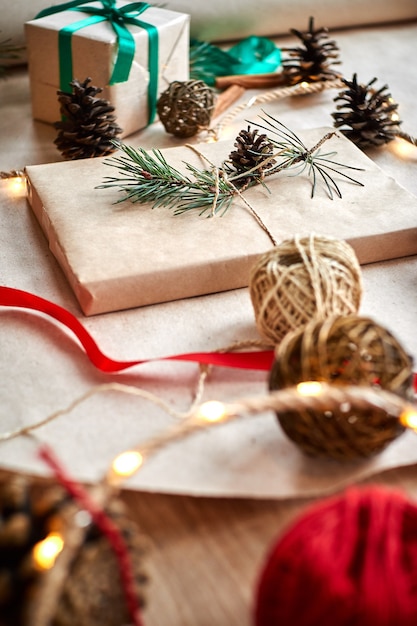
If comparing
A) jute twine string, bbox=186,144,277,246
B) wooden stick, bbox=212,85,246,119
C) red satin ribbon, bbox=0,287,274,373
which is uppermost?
jute twine string, bbox=186,144,277,246

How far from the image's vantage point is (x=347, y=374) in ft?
1.74

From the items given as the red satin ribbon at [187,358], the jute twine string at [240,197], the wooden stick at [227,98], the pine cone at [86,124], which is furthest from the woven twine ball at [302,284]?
the wooden stick at [227,98]

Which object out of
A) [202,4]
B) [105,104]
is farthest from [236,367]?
[202,4]

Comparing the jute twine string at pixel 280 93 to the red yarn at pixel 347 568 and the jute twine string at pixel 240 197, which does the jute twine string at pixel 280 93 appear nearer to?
the jute twine string at pixel 240 197

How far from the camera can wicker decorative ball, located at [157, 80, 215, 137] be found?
1.00 m

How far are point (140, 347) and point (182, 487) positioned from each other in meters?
0.18

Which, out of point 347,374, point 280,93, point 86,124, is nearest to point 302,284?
point 347,374

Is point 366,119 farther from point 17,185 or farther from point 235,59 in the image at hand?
point 17,185

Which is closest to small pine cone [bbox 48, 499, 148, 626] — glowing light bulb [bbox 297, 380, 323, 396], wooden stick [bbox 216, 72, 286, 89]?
glowing light bulb [bbox 297, 380, 323, 396]

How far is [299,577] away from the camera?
41 centimetres

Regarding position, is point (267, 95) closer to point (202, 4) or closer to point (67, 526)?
point (202, 4)

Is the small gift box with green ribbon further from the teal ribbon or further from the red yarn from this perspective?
the red yarn

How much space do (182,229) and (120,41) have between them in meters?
0.32

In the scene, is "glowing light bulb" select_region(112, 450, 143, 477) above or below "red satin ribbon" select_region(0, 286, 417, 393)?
above
